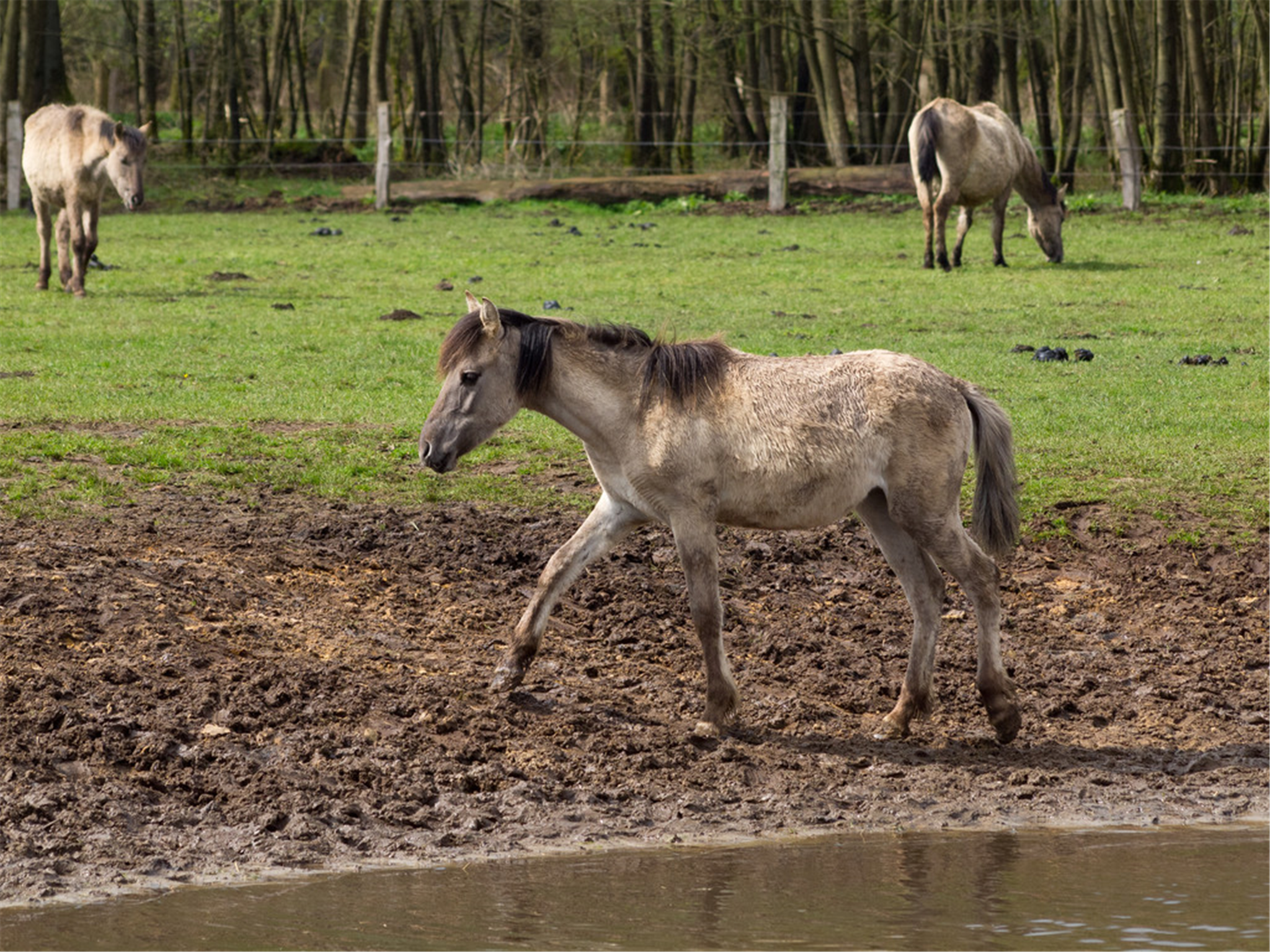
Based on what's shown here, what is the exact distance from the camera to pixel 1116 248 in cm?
2325

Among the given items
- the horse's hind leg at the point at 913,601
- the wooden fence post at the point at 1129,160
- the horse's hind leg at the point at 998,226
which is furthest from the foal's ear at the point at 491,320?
the wooden fence post at the point at 1129,160

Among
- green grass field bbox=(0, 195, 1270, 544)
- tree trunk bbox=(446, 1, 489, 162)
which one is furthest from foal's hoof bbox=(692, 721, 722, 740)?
tree trunk bbox=(446, 1, 489, 162)

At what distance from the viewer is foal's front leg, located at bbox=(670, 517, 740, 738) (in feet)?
23.1

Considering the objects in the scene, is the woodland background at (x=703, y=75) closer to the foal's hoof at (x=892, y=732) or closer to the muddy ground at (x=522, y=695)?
the muddy ground at (x=522, y=695)

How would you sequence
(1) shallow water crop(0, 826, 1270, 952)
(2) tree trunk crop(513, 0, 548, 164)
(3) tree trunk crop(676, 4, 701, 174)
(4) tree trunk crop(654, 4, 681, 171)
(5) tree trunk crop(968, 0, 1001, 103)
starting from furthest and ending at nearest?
(2) tree trunk crop(513, 0, 548, 164)
(3) tree trunk crop(676, 4, 701, 174)
(4) tree trunk crop(654, 4, 681, 171)
(5) tree trunk crop(968, 0, 1001, 103)
(1) shallow water crop(0, 826, 1270, 952)

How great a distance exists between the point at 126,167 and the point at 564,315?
5564mm

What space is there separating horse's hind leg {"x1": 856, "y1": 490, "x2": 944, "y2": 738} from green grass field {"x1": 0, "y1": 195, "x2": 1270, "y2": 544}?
277 cm

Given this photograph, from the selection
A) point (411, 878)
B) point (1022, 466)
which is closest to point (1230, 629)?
point (1022, 466)

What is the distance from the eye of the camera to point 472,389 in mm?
7117

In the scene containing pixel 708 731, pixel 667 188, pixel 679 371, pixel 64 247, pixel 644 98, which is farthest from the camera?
pixel 644 98

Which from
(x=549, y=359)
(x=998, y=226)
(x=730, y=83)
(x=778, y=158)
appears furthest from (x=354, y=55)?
(x=549, y=359)

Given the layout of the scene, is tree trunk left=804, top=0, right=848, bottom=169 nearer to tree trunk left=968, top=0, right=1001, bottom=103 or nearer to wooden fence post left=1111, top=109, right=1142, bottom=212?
tree trunk left=968, top=0, right=1001, bottom=103

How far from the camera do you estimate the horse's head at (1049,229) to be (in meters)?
22.0

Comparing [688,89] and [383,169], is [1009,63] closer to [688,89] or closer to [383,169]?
[688,89]
